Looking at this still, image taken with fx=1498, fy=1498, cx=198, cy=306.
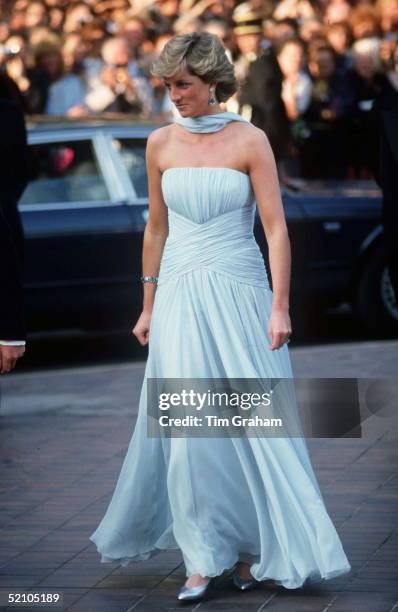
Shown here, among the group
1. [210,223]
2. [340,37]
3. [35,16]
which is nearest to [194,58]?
[210,223]

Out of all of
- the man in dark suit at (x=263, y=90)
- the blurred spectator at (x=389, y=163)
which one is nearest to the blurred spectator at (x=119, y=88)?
the man in dark suit at (x=263, y=90)

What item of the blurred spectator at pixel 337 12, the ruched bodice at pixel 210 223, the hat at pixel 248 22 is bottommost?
the blurred spectator at pixel 337 12

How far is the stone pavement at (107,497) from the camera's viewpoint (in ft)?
15.8

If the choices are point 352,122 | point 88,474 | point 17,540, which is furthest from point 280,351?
point 352,122

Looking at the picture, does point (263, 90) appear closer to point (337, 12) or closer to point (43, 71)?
point (43, 71)

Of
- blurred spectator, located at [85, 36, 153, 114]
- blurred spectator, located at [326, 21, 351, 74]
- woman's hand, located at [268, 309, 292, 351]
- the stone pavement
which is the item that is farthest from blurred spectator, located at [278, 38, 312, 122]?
woman's hand, located at [268, 309, 292, 351]

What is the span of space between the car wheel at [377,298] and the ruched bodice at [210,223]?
5.57 m

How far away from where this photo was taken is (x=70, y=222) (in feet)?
32.4

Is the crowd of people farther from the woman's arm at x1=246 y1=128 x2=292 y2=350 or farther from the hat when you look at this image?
the woman's arm at x1=246 y1=128 x2=292 y2=350

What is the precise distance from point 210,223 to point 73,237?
16.5ft

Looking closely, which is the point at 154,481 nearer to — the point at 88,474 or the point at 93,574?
the point at 93,574

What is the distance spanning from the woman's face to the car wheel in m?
5.76

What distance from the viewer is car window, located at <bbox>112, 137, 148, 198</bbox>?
10.2 m

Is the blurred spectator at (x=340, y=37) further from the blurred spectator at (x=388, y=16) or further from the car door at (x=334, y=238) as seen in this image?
the car door at (x=334, y=238)
